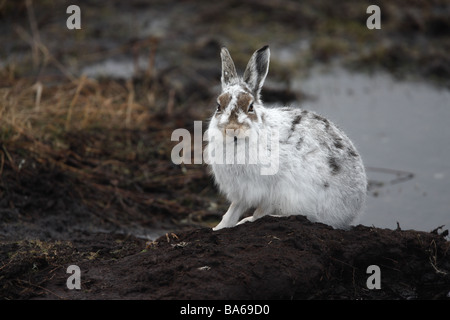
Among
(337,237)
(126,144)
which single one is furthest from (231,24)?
(337,237)

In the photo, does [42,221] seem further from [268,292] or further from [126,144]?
[268,292]

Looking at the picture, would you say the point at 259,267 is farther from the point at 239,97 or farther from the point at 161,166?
the point at 161,166

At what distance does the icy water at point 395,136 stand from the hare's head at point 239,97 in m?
1.81

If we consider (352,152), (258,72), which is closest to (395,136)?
(352,152)

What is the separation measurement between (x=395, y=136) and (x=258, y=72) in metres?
4.48

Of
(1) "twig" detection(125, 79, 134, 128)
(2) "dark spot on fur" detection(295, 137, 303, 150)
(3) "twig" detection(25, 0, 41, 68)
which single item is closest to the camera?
(2) "dark spot on fur" detection(295, 137, 303, 150)

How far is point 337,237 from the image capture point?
5426mm

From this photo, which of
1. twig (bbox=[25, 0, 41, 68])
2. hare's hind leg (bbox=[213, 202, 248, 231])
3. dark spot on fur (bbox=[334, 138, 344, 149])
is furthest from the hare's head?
twig (bbox=[25, 0, 41, 68])

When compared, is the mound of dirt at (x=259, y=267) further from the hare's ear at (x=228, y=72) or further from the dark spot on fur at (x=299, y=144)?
the hare's ear at (x=228, y=72)

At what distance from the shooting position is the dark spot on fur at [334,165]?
5.89 m

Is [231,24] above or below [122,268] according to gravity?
above

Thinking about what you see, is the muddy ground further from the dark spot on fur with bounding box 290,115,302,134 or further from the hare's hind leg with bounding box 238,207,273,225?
the dark spot on fur with bounding box 290,115,302,134

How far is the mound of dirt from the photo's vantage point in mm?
4879
